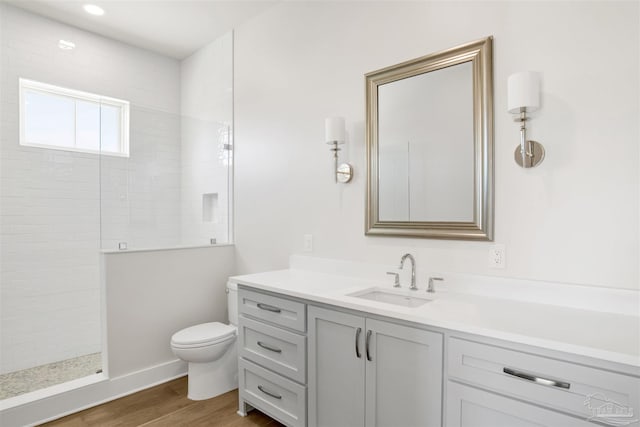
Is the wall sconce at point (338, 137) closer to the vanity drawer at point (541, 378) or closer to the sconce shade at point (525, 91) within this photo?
the sconce shade at point (525, 91)

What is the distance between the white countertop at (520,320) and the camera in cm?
111

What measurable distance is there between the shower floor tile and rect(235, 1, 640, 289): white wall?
5.30ft

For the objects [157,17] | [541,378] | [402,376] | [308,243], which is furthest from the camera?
[157,17]

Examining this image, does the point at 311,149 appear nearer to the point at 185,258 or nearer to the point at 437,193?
the point at 437,193

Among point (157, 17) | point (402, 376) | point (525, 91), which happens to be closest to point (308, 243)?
point (402, 376)

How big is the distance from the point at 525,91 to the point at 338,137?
1077 mm

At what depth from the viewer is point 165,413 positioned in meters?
2.30

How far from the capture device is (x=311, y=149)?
8.50 ft

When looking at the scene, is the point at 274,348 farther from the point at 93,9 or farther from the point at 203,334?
the point at 93,9

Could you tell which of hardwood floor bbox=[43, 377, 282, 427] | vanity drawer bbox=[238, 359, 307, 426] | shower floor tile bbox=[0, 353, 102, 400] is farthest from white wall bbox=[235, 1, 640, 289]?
shower floor tile bbox=[0, 353, 102, 400]

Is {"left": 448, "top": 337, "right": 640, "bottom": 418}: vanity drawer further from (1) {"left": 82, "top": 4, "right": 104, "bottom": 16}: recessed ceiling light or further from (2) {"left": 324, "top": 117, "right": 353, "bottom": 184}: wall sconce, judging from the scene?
(1) {"left": 82, "top": 4, "right": 104, "bottom": 16}: recessed ceiling light

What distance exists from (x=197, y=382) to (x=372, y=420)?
56.3 inches

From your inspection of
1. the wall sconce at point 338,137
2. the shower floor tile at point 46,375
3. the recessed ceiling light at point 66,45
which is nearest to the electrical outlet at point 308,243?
the wall sconce at point 338,137

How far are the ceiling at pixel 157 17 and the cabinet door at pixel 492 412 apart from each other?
2.99 meters
